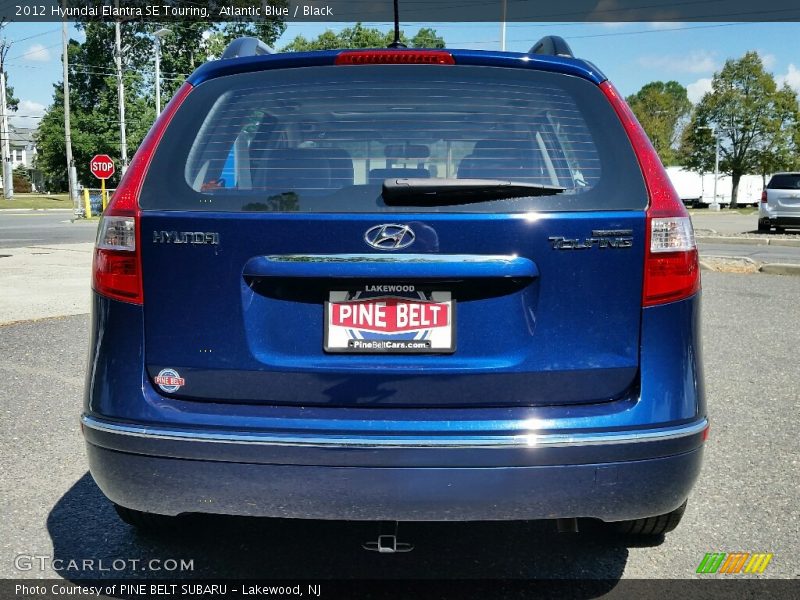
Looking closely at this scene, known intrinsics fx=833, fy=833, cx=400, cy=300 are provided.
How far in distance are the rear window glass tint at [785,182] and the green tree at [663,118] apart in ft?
152

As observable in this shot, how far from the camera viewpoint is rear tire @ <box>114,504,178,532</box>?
9.66 ft

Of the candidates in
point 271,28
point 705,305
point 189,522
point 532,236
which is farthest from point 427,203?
point 271,28

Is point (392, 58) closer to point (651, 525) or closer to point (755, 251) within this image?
point (651, 525)

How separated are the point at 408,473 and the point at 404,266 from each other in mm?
564

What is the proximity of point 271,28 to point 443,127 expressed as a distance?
57196 mm

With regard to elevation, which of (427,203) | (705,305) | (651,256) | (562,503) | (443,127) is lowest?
(705,305)

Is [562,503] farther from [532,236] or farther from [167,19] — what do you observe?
[167,19]

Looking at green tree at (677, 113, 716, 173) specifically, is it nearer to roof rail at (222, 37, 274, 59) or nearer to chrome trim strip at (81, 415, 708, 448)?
roof rail at (222, 37, 274, 59)

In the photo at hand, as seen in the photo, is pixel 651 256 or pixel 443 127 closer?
pixel 651 256

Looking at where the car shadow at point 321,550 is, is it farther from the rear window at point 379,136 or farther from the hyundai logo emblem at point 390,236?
the rear window at point 379,136

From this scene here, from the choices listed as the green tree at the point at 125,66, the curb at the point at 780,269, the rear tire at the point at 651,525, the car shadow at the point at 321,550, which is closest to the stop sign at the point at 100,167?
the green tree at the point at 125,66

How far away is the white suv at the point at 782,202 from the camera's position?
22312 mm

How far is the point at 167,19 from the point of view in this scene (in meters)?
57.7

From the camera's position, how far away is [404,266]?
2.30m
